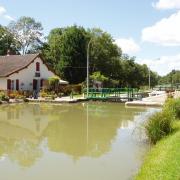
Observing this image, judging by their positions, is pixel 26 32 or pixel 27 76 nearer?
pixel 27 76

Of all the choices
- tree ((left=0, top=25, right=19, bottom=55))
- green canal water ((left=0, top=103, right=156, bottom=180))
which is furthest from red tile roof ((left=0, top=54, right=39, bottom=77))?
green canal water ((left=0, top=103, right=156, bottom=180))

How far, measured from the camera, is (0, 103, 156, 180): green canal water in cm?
1083

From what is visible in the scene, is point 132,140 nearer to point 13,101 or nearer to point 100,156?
point 100,156

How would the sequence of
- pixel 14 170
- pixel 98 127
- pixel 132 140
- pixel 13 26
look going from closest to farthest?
pixel 14 170 < pixel 132 140 < pixel 98 127 < pixel 13 26

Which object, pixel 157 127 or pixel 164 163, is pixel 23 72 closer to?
pixel 157 127

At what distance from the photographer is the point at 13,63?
1909 inches

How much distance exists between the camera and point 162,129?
14.3 meters

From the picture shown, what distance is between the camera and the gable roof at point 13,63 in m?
45.6

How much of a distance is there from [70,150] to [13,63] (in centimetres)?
3593

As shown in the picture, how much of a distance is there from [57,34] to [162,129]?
57.7 m

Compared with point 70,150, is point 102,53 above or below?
above

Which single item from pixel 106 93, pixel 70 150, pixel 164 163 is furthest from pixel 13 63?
pixel 164 163

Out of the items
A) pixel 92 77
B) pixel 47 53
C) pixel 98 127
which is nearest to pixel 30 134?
pixel 98 127

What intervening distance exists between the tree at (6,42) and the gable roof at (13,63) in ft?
66.1
